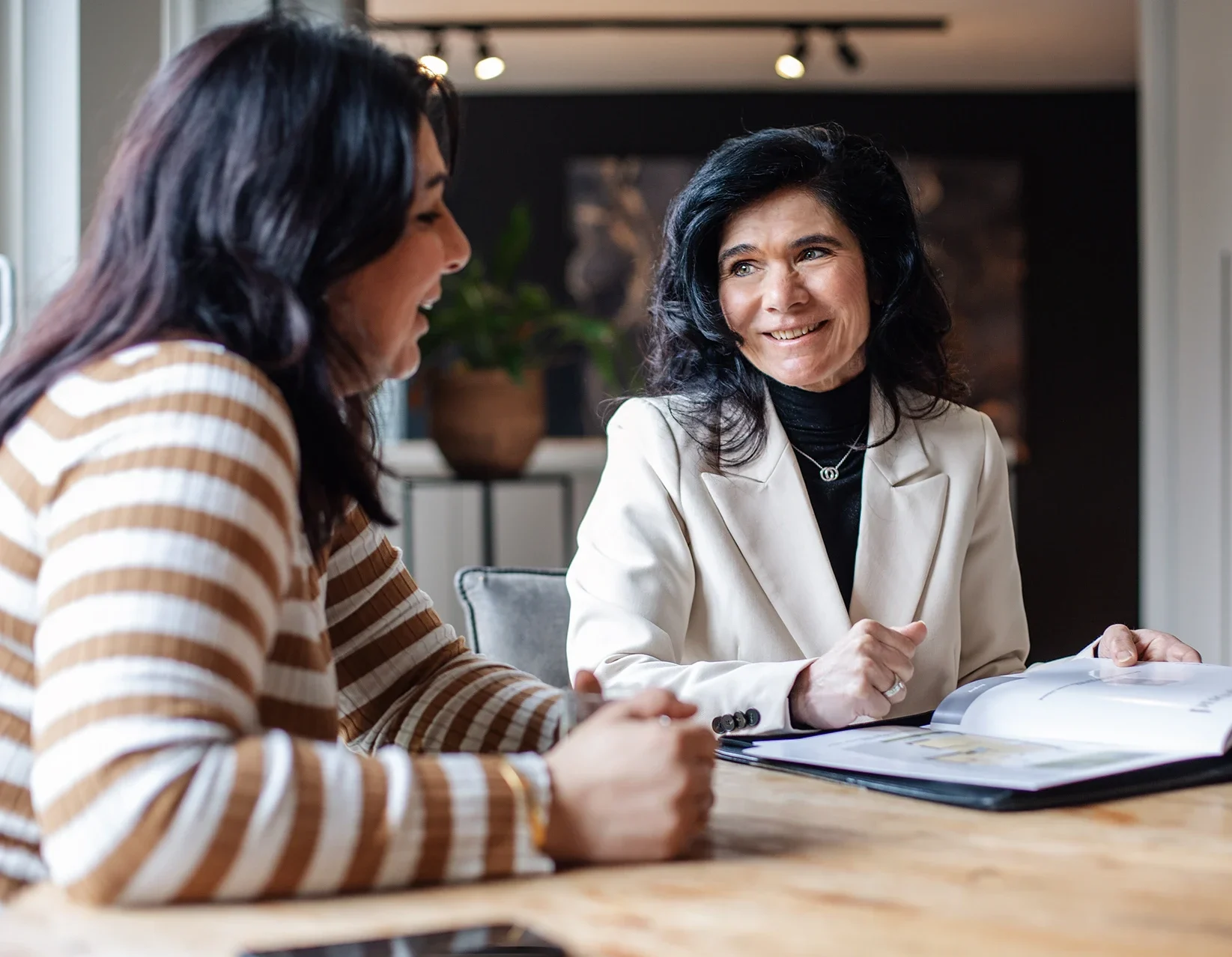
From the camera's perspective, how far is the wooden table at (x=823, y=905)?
71cm

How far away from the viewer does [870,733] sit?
4.17ft

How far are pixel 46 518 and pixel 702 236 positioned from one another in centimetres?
118

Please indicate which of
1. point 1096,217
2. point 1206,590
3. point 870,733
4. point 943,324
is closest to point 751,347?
point 943,324

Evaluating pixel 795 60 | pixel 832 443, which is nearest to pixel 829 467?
pixel 832 443

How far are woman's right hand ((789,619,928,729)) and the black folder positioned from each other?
0.20m

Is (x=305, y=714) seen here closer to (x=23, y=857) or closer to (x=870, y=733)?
(x=23, y=857)

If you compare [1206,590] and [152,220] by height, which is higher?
[152,220]

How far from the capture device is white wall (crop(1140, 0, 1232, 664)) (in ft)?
12.1

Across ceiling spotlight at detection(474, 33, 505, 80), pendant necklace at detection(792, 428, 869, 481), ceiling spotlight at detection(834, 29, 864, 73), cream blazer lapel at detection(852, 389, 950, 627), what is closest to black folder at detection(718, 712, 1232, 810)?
cream blazer lapel at detection(852, 389, 950, 627)

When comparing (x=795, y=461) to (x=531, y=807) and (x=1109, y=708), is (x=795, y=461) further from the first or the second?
(x=531, y=807)

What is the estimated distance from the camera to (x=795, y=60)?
227 inches

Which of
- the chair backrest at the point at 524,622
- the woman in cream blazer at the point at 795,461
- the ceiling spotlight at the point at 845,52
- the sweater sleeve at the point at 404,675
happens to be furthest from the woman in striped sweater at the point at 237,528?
the ceiling spotlight at the point at 845,52

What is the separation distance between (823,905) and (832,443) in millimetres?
1140

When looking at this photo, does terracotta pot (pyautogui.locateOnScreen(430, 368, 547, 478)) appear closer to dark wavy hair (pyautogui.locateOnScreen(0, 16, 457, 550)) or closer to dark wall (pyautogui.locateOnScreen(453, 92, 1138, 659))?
dark wall (pyautogui.locateOnScreen(453, 92, 1138, 659))
